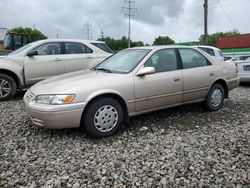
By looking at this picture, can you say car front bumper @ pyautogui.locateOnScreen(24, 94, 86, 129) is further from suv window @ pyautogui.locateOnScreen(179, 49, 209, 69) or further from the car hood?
suv window @ pyautogui.locateOnScreen(179, 49, 209, 69)

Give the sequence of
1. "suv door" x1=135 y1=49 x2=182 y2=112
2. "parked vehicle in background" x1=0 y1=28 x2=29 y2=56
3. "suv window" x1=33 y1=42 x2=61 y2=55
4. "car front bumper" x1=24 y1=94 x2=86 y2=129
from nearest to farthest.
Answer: "car front bumper" x1=24 y1=94 x2=86 y2=129
"suv door" x1=135 y1=49 x2=182 y2=112
"suv window" x1=33 y1=42 x2=61 y2=55
"parked vehicle in background" x1=0 y1=28 x2=29 y2=56

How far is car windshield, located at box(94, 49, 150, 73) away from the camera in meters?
4.83

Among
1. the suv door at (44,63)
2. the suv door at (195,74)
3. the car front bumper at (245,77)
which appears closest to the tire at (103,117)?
the suv door at (195,74)

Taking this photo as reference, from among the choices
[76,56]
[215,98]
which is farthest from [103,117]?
[76,56]

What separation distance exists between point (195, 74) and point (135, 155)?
250 centimetres

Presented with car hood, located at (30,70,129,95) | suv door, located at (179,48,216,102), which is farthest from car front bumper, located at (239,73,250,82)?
car hood, located at (30,70,129,95)

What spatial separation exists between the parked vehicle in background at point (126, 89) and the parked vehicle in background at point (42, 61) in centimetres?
272

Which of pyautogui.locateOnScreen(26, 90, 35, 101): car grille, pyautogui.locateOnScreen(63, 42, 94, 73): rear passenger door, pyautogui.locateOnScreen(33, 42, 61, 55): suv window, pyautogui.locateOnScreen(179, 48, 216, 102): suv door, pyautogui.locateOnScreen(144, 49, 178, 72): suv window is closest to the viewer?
pyautogui.locateOnScreen(26, 90, 35, 101): car grille

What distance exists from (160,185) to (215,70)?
3607 mm

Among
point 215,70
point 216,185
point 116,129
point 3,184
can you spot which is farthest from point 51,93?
point 215,70

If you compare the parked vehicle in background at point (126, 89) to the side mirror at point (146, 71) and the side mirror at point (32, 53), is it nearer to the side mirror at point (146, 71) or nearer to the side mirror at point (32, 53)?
the side mirror at point (146, 71)

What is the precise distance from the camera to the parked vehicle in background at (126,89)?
4047 mm

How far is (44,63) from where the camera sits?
24.7 feet

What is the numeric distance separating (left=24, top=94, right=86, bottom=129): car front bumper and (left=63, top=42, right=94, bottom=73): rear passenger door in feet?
12.8
